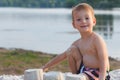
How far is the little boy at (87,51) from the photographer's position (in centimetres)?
448

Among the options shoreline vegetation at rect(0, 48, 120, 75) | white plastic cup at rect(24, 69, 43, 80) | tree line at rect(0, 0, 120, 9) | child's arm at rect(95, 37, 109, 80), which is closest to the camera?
white plastic cup at rect(24, 69, 43, 80)

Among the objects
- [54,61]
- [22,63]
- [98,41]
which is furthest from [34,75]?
[22,63]

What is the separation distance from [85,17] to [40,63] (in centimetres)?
612

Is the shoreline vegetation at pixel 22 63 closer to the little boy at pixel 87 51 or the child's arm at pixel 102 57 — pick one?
the little boy at pixel 87 51

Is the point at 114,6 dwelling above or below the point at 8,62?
below

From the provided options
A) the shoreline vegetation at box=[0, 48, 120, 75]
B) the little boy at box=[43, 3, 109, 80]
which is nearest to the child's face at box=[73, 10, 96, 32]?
the little boy at box=[43, 3, 109, 80]

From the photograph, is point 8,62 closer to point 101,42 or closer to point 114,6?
point 101,42

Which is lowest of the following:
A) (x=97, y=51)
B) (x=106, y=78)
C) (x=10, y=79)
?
(x=10, y=79)

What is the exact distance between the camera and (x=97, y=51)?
4.60 metres

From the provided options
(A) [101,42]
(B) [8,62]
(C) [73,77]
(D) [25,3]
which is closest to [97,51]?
(A) [101,42]

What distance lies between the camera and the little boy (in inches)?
176

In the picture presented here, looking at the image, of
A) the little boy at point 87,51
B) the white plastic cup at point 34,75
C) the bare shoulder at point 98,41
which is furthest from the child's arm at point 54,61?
the white plastic cup at point 34,75

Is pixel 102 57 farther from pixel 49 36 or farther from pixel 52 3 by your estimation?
pixel 52 3

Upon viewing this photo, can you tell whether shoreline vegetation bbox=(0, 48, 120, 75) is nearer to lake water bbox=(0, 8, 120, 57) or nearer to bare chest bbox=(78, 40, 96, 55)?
bare chest bbox=(78, 40, 96, 55)
